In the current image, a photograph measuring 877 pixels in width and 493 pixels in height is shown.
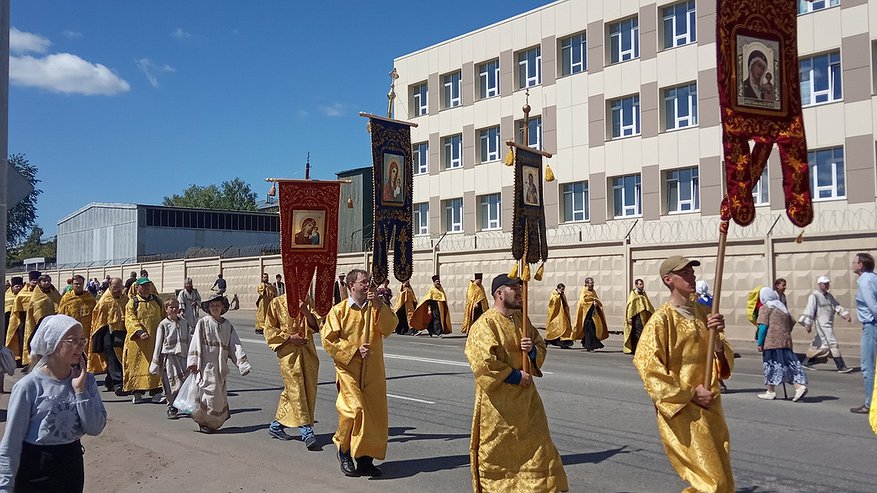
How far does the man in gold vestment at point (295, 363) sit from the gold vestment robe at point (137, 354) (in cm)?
363

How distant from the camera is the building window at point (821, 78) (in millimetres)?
23891

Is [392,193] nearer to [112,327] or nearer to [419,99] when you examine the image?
[112,327]

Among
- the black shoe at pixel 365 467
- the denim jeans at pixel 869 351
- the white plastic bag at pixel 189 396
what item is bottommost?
the black shoe at pixel 365 467

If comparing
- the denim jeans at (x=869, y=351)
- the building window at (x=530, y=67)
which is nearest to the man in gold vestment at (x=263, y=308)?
the denim jeans at (x=869, y=351)

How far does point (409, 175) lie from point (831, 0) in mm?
19706

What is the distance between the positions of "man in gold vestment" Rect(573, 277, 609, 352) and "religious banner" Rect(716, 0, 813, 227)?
1496 cm

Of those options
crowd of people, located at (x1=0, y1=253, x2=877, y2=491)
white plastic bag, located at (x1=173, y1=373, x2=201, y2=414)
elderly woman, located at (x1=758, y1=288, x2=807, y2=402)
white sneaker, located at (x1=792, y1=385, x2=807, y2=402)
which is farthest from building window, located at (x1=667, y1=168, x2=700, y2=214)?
white plastic bag, located at (x1=173, y1=373, x2=201, y2=414)

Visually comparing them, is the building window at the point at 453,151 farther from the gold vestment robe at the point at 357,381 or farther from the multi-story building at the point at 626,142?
the gold vestment robe at the point at 357,381

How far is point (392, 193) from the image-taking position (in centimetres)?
934

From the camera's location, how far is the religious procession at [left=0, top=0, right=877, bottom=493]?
13.7 ft

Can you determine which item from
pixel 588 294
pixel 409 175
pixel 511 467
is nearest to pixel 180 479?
pixel 511 467

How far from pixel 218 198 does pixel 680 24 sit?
94.9 m

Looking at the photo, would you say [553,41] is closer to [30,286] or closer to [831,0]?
[831,0]

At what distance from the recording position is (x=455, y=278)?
96.8 ft
